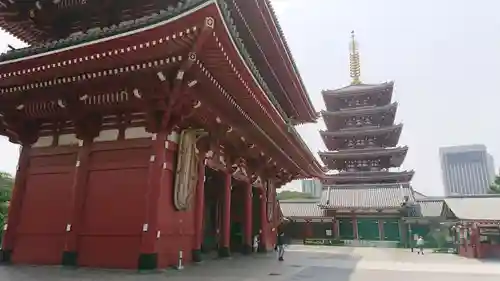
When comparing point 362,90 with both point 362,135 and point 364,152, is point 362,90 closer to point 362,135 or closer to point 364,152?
point 362,135

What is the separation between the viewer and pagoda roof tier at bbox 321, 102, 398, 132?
47.2 metres

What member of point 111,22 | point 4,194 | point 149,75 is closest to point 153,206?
point 149,75

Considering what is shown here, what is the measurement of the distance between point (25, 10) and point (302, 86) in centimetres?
1471

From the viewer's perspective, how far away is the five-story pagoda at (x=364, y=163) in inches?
1580

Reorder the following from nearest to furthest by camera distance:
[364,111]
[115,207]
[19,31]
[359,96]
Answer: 1. [115,207]
2. [19,31]
3. [364,111]
4. [359,96]

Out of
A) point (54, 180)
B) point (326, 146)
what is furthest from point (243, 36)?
point (326, 146)

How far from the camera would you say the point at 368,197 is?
4162 centimetres

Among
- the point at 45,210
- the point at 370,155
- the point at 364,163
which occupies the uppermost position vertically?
the point at 370,155

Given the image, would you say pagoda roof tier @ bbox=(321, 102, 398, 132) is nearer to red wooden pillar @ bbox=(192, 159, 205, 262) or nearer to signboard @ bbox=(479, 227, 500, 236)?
signboard @ bbox=(479, 227, 500, 236)

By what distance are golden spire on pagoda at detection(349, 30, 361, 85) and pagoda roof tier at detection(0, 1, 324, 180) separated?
43870 millimetres

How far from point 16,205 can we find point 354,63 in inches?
2074

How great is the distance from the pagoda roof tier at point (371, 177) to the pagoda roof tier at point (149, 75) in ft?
113

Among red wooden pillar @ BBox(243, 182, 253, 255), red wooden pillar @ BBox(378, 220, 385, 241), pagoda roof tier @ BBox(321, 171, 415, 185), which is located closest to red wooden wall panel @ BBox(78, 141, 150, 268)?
red wooden pillar @ BBox(243, 182, 253, 255)

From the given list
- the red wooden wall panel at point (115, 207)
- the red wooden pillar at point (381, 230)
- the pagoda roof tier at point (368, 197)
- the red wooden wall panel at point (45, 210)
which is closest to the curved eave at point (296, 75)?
the red wooden wall panel at point (115, 207)
